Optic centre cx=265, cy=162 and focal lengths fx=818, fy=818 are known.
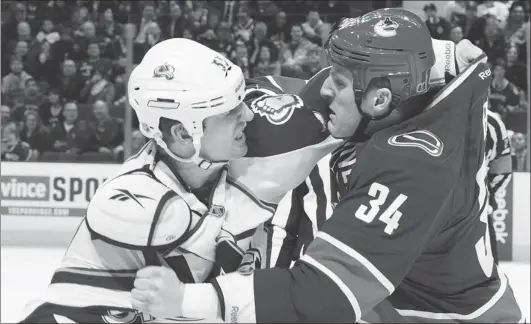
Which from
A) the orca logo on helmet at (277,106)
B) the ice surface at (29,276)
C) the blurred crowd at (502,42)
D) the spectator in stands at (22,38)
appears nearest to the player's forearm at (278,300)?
the orca logo on helmet at (277,106)

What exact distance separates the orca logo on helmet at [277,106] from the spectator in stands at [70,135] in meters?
4.50

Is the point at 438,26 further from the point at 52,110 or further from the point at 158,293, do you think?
the point at 158,293

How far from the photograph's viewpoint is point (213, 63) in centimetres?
182

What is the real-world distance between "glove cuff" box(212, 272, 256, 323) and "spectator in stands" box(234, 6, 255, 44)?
538cm

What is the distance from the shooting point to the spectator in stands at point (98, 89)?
648cm

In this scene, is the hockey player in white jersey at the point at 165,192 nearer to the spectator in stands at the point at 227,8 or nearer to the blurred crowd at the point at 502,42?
the blurred crowd at the point at 502,42

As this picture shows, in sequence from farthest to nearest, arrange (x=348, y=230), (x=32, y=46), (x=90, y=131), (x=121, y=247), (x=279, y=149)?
(x=32, y=46), (x=90, y=131), (x=279, y=149), (x=121, y=247), (x=348, y=230)

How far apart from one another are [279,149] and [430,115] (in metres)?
0.39

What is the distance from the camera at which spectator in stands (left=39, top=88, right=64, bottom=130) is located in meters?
6.45

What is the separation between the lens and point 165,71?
1.78 meters

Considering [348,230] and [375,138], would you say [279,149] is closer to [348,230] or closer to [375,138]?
[375,138]

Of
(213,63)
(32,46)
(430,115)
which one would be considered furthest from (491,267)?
(32,46)

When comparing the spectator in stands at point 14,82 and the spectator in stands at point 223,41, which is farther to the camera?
the spectator in stands at point 223,41

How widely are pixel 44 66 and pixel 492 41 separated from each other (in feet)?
12.0
